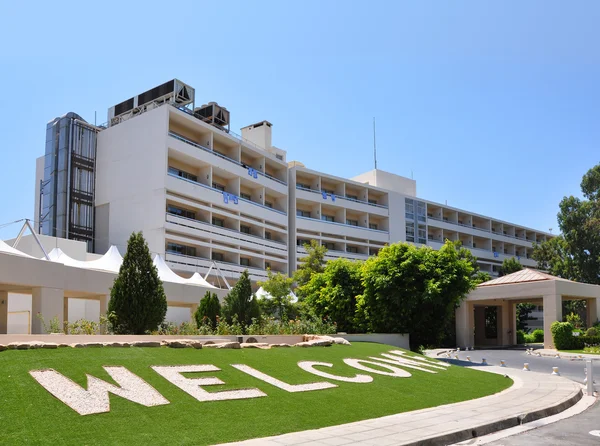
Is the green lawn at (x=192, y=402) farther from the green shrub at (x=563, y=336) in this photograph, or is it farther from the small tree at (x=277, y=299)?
the green shrub at (x=563, y=336)

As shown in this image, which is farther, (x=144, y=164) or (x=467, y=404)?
(x=144, y=164)

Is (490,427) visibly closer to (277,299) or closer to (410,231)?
(277,299)

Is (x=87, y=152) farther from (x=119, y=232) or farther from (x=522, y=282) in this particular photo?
(x=522, y=282)

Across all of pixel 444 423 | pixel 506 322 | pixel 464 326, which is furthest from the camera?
pixel 506 322

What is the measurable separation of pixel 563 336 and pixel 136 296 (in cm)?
3001

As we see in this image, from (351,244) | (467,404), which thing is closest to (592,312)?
(351,244)

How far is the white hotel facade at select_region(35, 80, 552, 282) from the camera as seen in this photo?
49938 millimetres

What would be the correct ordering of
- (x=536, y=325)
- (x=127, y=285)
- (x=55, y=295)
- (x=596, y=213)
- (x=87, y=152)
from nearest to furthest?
(x=127, y=285)
(x=55, y=295)
(x=87, y=152)
(x=596, y=213)
(x=536, y=325)

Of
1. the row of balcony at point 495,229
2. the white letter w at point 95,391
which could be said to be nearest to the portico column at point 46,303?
the white letter w at point 95,391

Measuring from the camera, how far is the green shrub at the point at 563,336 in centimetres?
3797

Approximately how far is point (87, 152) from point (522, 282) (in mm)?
38867

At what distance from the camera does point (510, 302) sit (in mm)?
49438

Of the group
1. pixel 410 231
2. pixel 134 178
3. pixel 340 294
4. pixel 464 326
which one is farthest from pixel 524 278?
pixel 134 178

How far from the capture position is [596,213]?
68.9 metres
